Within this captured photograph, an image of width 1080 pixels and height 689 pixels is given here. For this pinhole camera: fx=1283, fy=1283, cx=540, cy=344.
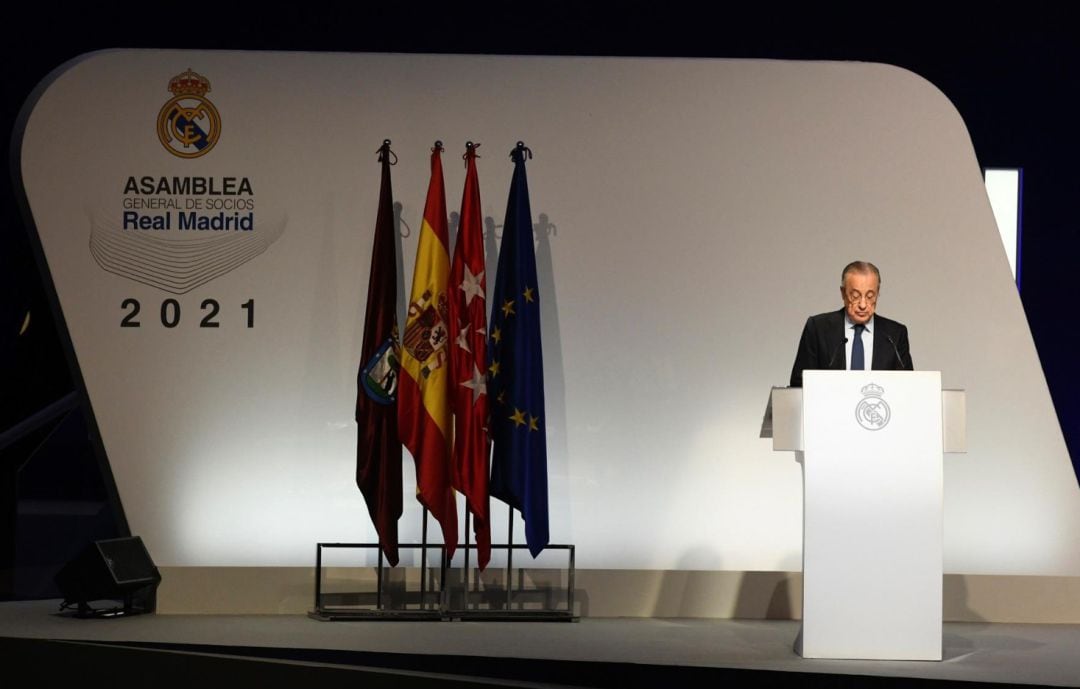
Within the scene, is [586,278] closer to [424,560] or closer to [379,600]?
[424,560]

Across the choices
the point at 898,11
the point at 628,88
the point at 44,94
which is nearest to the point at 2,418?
Answer: the point at 44,94

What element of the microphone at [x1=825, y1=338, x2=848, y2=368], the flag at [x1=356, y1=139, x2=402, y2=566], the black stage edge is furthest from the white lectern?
the flag at [x1=356, y1=139, x2=402, y2=566]

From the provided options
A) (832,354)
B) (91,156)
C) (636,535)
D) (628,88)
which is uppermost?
(628,88)

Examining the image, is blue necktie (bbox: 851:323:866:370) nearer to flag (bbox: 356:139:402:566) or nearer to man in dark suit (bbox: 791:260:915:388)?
man in dark suit (bbox: 791:260:915:388)

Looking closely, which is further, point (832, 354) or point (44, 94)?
point (44, 94)

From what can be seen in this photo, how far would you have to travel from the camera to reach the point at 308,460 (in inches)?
232

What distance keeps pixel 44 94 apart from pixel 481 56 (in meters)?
2.05

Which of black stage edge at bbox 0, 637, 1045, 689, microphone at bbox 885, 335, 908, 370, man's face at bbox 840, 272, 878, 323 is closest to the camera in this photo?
black stage edge at bbox 0, 637, 1045, 689

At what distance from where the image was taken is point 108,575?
5332mm

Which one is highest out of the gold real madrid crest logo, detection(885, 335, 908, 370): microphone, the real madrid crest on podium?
the gold real madrid crest logo

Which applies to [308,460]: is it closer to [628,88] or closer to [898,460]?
[628,88]

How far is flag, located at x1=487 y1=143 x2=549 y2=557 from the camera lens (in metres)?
5.52

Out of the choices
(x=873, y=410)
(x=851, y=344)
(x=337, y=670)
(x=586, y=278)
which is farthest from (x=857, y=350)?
(x=337, y=670)

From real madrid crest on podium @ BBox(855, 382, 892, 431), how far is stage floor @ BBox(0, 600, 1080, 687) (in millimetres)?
800
